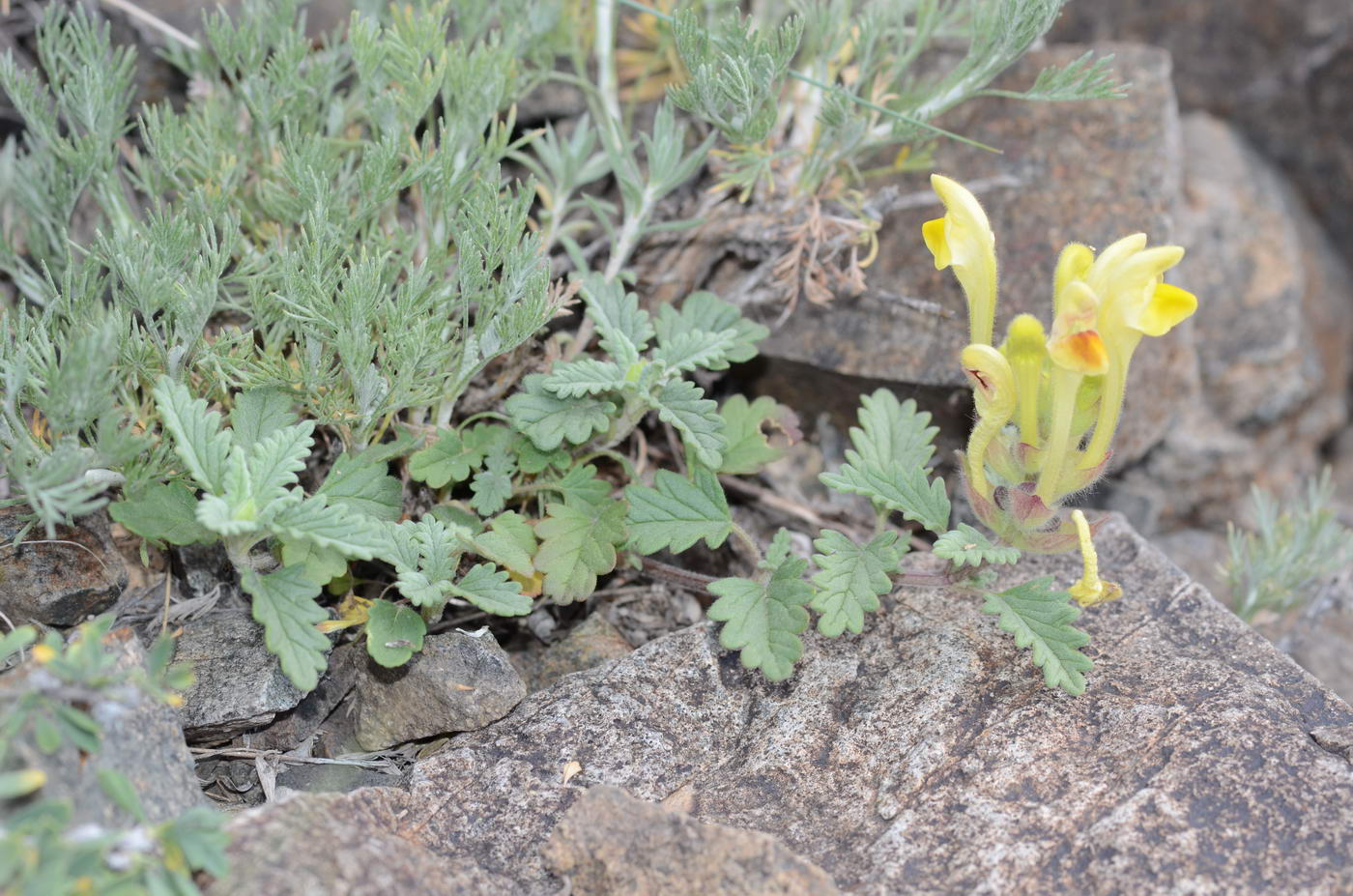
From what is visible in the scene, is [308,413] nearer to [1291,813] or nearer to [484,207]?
[484,207]

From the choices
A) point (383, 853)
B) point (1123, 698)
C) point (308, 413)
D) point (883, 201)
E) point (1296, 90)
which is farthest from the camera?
point (1296, 90)

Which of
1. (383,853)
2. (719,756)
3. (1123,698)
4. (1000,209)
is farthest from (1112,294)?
(383,853)

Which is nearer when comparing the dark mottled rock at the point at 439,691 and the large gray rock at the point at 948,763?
the large gray rock at the point at 948,763

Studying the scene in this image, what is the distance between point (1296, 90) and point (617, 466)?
3.67 meters

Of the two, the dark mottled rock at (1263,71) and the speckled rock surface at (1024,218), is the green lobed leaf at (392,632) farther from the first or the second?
the dark mottled rock at (1263,71)

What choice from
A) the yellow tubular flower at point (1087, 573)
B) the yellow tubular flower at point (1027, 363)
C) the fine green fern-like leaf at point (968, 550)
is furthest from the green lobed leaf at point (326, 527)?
the yellow tubular flower at point (1087, 573)

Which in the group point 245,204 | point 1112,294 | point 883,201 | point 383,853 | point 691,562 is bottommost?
point 691,562

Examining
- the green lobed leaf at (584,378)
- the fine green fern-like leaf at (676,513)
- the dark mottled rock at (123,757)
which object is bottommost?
the dark mottled rock at (123,757)

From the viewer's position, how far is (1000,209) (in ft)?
11.8

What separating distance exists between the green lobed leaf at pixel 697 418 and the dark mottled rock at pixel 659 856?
31.8 inches

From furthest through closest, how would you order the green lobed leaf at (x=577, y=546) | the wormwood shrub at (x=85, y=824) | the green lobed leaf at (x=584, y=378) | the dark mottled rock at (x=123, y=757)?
1. the green lobed leaf at (x=577, y=546)
2. the green lobed leaf at (x=584, y=378)
3. the dark mottled rock at (x=123, y=757)
4. the wormwood shrub at (x=85, y=824)

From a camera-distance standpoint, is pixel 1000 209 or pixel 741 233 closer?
pixel 741 233

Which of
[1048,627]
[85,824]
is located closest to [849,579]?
[1048,627]

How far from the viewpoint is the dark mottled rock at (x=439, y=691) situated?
8.04ft
